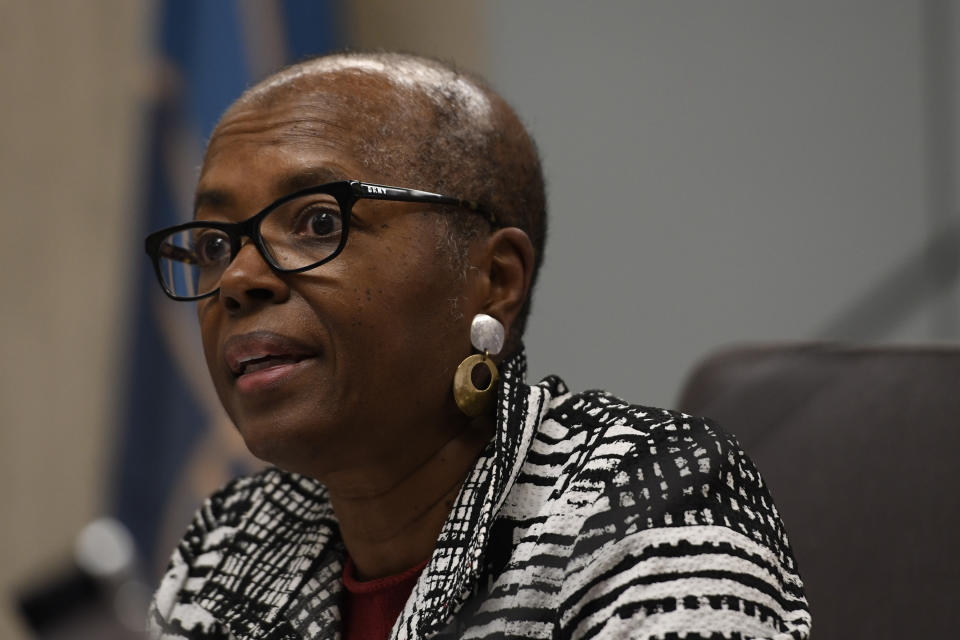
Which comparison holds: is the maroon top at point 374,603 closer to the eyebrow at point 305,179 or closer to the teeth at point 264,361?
the teeth at point 264,361

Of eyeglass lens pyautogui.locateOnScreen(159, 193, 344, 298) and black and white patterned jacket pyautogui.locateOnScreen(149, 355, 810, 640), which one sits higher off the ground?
eyeglass lens pyautogui.locateOnScreen(159, 193, 344, 298)

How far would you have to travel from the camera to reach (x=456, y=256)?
3.83 feet

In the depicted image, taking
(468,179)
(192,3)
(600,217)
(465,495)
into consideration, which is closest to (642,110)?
(600,217)

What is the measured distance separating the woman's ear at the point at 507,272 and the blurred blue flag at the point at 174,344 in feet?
5.12

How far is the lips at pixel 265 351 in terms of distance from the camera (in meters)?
1.11

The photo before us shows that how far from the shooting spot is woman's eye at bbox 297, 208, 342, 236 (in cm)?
112

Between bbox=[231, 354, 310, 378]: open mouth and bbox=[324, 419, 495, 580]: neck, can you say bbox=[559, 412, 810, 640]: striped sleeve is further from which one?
bbox=[231, 354, 310, 378]: open mouth

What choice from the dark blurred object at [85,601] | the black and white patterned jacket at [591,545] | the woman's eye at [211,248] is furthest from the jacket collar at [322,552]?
the dark blurred object at [85,601]

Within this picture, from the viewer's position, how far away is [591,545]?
0.99m

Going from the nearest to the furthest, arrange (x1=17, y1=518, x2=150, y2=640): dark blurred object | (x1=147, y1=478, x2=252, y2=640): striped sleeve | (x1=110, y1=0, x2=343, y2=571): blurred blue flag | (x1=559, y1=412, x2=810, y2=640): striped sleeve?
(x1=17, y1=518, x2=150, y2=640): dark blurred object, (x1=559, y1=412, x2=810, y2=640): striped sleeve, (x1=147, y1=478, x2=252, y2=640): striped sleeve, (x1=110, y1=0, x2=343, y2=571): blurred blue flag

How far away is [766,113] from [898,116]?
30 centimetres

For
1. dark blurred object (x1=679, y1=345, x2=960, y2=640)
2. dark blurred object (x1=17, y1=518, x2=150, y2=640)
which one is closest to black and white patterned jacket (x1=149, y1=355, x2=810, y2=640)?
dark blurred object (x1=679, y1=345, x2=960, y2=640)

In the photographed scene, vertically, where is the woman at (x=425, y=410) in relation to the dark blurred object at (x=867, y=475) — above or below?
above

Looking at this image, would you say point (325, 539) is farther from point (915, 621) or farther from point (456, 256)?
point (915, 621)
